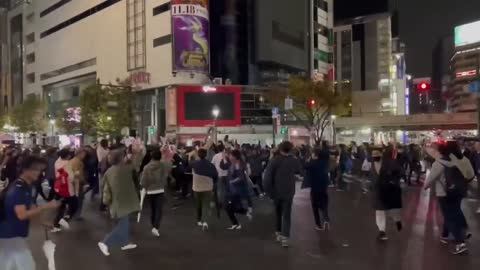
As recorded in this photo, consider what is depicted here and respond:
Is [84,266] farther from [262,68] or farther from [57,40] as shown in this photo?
[57,40]

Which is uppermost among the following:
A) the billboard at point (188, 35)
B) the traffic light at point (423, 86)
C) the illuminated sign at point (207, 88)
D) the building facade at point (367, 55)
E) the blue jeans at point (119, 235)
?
the building facade at point (367, 55)

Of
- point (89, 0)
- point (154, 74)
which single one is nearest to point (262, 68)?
point (154, 74)

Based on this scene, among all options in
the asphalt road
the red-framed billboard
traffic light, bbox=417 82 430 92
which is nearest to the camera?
the asphalt road

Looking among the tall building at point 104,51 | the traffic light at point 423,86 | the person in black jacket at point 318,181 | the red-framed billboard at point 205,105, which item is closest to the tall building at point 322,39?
the red-framed billboard at point 205,105

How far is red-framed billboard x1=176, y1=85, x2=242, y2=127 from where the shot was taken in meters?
62.8

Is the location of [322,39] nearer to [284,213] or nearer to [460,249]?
[284,213]

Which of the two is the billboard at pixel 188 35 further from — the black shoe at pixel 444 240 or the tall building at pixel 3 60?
the tall building at pixel 3 60

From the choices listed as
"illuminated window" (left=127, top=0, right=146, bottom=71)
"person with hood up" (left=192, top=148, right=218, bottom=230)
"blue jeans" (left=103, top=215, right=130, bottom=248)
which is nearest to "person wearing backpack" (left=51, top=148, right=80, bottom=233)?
"person with hood up" (left=192, top=148, right=218, bottom=230)

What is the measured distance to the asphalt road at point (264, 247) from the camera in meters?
8.48

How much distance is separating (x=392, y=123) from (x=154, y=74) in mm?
28934

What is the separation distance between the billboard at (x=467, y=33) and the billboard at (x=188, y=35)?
2607 inches

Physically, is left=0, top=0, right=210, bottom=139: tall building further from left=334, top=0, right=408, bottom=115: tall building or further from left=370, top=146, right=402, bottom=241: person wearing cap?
left=334, top=0, right=408, bottom=115: tall building

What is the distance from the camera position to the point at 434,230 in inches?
456

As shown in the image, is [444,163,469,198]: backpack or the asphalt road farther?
[444,163,469,198]: backpack
